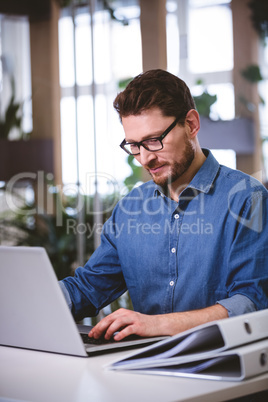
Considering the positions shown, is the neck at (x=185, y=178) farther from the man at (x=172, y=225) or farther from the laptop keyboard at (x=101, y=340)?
the laptop keyboard at (x=101, y=340)

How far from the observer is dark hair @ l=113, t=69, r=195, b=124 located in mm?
1801

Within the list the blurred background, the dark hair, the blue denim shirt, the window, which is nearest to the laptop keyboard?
the blue denim shirt

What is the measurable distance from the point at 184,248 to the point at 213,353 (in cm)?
76

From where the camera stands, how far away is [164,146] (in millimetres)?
1831

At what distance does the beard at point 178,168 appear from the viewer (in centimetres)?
186

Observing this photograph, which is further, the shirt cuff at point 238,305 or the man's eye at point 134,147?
the man's eye at point 134,147

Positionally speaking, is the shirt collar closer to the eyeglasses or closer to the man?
the man

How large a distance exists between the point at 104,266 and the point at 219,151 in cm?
114

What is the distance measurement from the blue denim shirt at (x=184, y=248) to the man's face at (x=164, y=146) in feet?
0.24

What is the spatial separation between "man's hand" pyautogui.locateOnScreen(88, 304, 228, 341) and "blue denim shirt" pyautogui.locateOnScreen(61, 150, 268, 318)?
25cm

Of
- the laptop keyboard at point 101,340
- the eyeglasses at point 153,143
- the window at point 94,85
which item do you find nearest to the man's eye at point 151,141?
the eyeglasses at point 153,143

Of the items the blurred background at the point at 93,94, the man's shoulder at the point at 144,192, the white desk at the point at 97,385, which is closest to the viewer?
the white desk at the point at 97,385

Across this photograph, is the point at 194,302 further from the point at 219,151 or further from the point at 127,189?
the point at 127,189

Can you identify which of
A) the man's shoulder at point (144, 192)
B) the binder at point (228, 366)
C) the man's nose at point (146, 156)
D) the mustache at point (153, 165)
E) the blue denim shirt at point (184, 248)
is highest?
the man's nose at point (146, 156)
